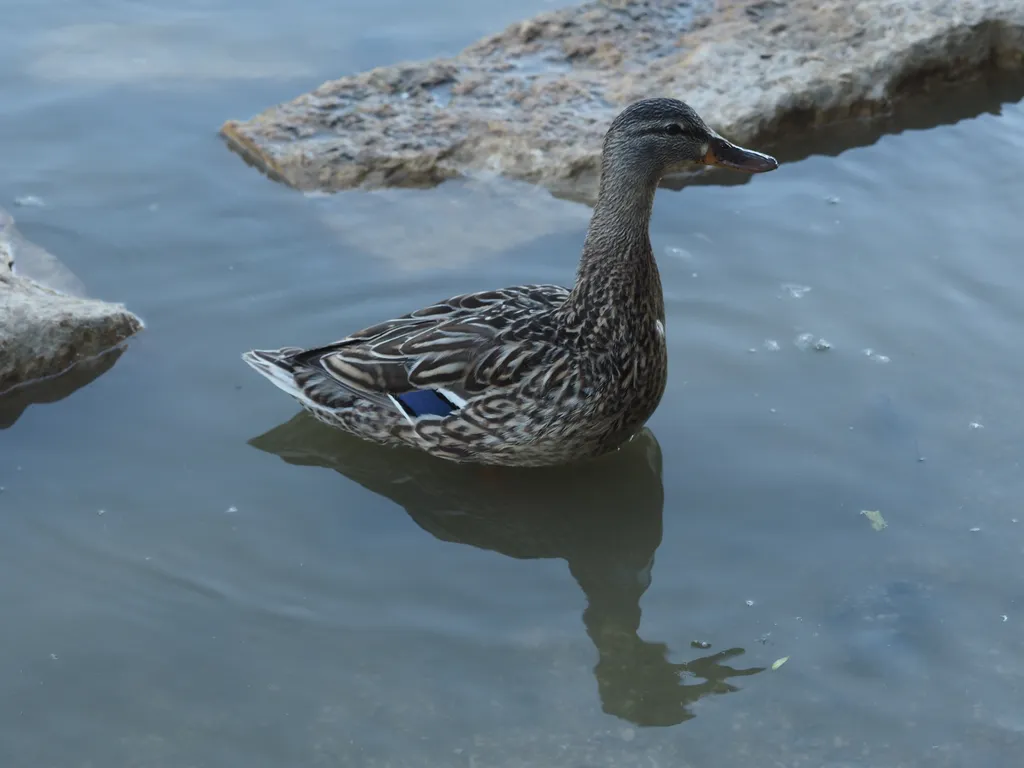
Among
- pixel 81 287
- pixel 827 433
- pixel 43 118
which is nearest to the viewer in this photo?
pixel 827 433

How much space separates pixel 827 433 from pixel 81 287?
403cm

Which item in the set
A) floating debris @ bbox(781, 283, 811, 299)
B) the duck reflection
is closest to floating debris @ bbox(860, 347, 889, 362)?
floating debris @ bbox(781, 283, 811, 299)

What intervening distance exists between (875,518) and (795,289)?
181cm

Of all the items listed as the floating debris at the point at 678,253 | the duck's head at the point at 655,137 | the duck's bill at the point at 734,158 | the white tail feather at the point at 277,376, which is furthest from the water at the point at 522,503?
the duck's head at the point at 655,137

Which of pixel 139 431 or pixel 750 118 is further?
pixel 750 118

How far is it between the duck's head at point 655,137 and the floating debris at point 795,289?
1253mm

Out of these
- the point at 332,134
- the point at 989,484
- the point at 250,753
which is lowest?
the point at 250,753

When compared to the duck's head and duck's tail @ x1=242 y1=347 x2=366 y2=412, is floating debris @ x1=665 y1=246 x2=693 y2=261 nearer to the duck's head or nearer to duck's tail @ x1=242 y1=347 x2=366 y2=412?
the duck's head

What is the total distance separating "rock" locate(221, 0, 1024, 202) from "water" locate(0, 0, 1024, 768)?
0.28m

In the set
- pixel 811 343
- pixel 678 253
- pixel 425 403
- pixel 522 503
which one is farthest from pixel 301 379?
pixel 811 343

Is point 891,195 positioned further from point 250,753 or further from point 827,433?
point 250,753

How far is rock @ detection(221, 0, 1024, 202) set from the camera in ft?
25.7

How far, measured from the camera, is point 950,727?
4488 mm

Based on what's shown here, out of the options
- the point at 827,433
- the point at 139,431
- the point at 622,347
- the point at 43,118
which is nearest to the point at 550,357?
the point at 622,347
